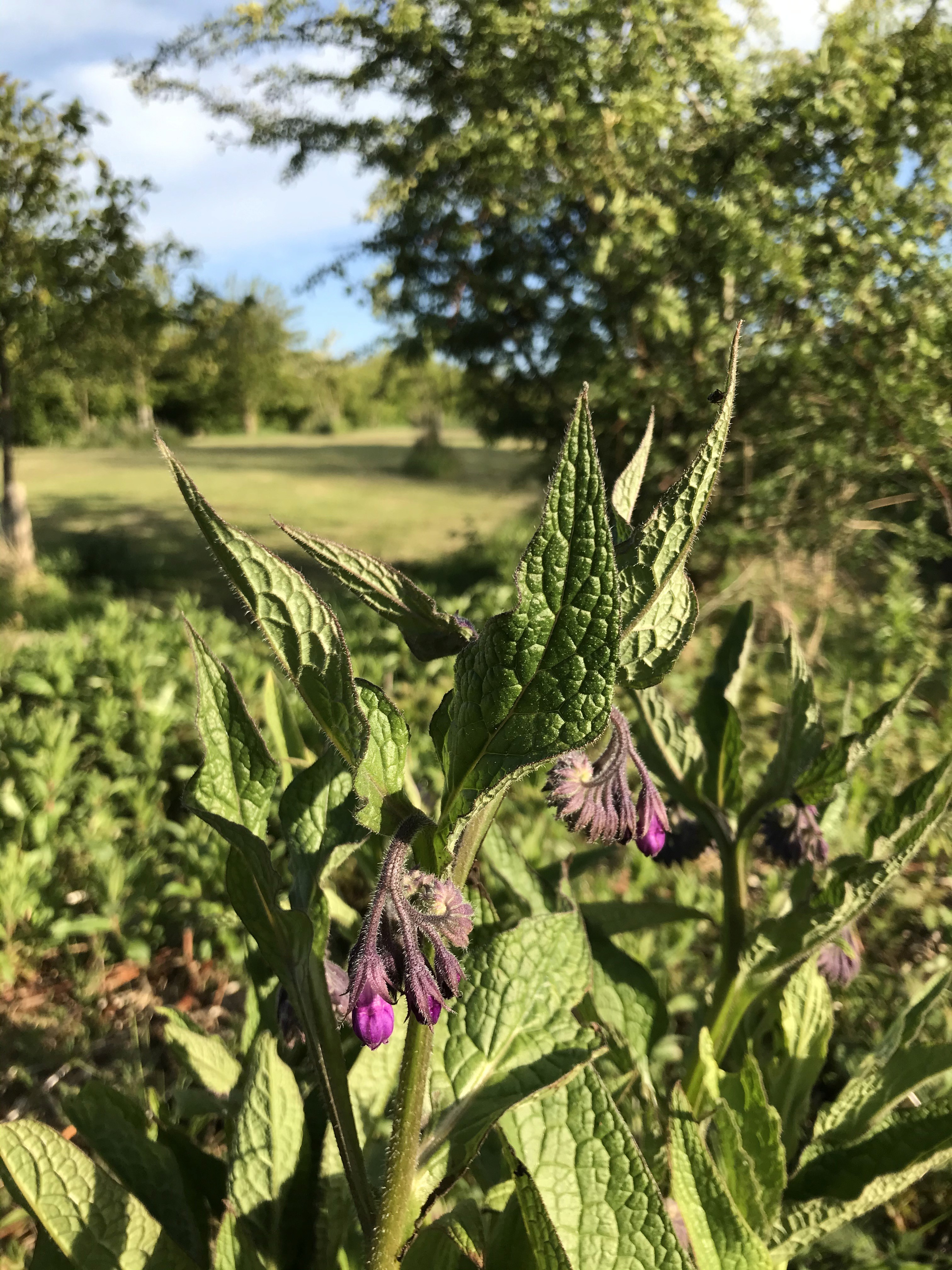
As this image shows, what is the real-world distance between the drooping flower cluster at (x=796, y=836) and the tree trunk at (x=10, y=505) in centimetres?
1049

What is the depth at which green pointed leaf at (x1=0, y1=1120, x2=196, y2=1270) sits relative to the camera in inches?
37.6

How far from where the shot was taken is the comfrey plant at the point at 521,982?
0.75 meters

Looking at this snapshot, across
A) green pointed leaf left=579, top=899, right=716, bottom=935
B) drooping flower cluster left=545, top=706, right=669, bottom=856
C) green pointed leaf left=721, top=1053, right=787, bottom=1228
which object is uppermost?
drooping flower cluster left=545, top=706, right=669, bottom=856

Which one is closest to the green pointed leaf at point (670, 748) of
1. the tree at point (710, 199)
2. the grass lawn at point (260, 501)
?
the tree at point (710, 199)

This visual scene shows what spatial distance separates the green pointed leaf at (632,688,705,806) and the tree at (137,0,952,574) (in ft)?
10.7

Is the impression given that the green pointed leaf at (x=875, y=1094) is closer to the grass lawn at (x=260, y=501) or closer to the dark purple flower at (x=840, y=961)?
the dark purple flower at (x=840, y=961)

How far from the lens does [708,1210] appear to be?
1.00 metres

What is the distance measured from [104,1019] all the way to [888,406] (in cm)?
437

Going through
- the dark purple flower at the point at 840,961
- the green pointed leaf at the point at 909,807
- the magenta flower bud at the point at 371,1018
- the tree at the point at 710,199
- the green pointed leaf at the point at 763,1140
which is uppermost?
the tree at the point at 710,199

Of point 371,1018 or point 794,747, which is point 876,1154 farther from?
point 371,1018

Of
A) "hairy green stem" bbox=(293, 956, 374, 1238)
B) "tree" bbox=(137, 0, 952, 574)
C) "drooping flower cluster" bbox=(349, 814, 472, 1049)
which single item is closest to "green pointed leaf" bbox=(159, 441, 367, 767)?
"drooping flower cluster" bbox=(349, 814, 472, 1049)

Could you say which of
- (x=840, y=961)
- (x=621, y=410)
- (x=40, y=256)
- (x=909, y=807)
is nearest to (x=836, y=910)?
(x=909, y=807)

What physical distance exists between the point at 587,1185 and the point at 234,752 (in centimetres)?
59

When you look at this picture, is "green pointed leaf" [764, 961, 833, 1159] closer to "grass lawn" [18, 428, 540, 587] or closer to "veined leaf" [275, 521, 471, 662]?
"veined leaf" [275, 521, 471, 662]
